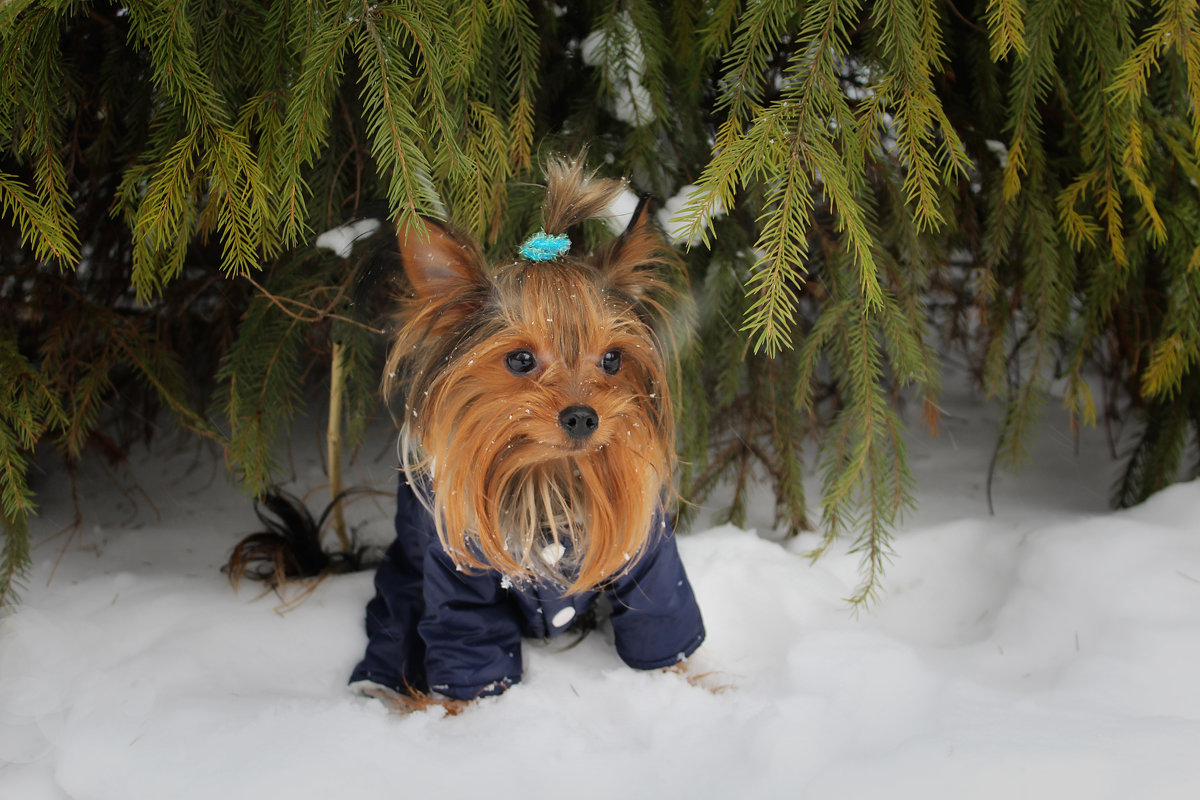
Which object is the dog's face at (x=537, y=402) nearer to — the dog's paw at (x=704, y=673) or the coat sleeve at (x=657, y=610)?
the coat sleeve at (x=657, y=610)

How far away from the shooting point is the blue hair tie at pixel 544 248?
1.57 metres

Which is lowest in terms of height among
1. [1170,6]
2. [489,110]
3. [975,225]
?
[975,225]

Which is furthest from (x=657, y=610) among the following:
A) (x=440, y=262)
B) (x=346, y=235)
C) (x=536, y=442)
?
(x=346, y=235)

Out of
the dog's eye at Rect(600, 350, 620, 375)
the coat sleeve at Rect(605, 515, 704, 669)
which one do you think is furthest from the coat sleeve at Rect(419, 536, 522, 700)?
the dog's eye at Rect(600, 350, 620, 375)

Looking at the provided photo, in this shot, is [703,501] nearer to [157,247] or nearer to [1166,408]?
[1166,408]

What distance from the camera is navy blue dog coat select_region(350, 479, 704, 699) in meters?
1.82

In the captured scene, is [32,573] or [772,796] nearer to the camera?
[772,796]

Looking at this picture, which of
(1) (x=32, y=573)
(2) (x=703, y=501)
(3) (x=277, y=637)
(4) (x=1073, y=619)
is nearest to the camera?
(4) (x=1073, y=619)

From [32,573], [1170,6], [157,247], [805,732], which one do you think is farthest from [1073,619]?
[32,573]

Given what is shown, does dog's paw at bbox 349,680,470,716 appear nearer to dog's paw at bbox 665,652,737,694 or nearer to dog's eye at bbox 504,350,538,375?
dog's paw at bbox 665,652,737,694

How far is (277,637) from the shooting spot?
2104 millimetres

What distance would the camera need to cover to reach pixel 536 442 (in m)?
1.57

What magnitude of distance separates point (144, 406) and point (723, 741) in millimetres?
2286

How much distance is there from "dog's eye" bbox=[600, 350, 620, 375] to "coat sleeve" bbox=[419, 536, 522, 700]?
0.55 meters
